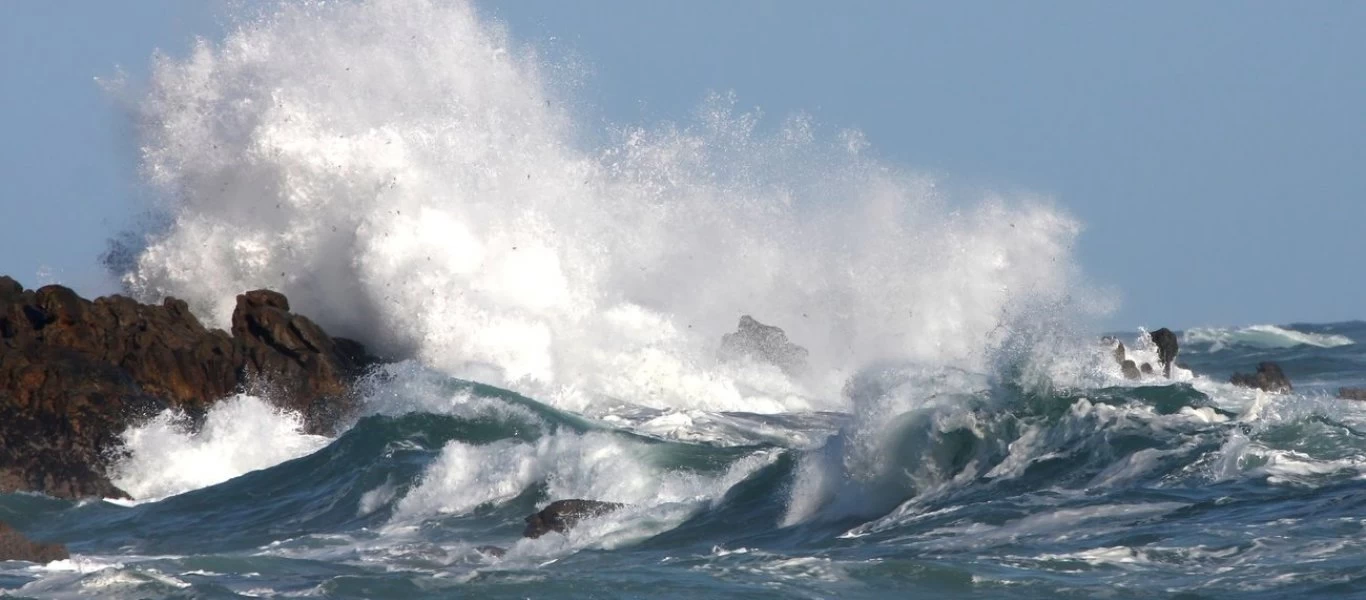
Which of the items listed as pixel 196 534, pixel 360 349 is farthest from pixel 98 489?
pixel 360 349

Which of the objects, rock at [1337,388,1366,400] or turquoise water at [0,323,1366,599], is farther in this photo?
rock at [1337,388,1366,400]

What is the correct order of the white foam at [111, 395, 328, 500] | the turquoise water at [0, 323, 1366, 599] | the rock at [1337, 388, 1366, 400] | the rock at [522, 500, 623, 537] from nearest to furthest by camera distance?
the turquoise water at [0, 323, 1366, 599] → the rock at [522, 500, 623, 537] → the white foam at [111, 395, 328, 500] → the rock at [1337, 388, 1366, 400]

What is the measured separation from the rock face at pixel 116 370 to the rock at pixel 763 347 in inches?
245

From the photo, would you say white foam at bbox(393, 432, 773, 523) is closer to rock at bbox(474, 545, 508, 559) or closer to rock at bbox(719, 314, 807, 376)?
rock at bbox(474, 545, 508, 559)

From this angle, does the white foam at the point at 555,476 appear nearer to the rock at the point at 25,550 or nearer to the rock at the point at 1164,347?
the rock at the point at 25,550

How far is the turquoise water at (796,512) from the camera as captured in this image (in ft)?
36.1

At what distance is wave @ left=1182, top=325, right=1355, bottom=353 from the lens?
4438cm

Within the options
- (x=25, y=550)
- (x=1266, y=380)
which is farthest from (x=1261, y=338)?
(x=25, y=550)

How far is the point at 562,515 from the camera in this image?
13.8 m

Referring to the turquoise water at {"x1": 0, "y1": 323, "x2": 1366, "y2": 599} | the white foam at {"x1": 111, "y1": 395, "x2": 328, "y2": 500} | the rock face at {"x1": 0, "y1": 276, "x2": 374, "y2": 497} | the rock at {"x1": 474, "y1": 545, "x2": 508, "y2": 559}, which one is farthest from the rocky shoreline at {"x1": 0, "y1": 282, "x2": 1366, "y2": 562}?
the rock at {"x1": 474, "y1": 545, "x2": 508, "y2": 559}

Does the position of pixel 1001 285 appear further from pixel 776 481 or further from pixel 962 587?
pixel 962 587

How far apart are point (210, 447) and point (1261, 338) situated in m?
32.3

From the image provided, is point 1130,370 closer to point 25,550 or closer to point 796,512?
point 796,512

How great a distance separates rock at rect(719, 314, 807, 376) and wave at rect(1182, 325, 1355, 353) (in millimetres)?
17420
